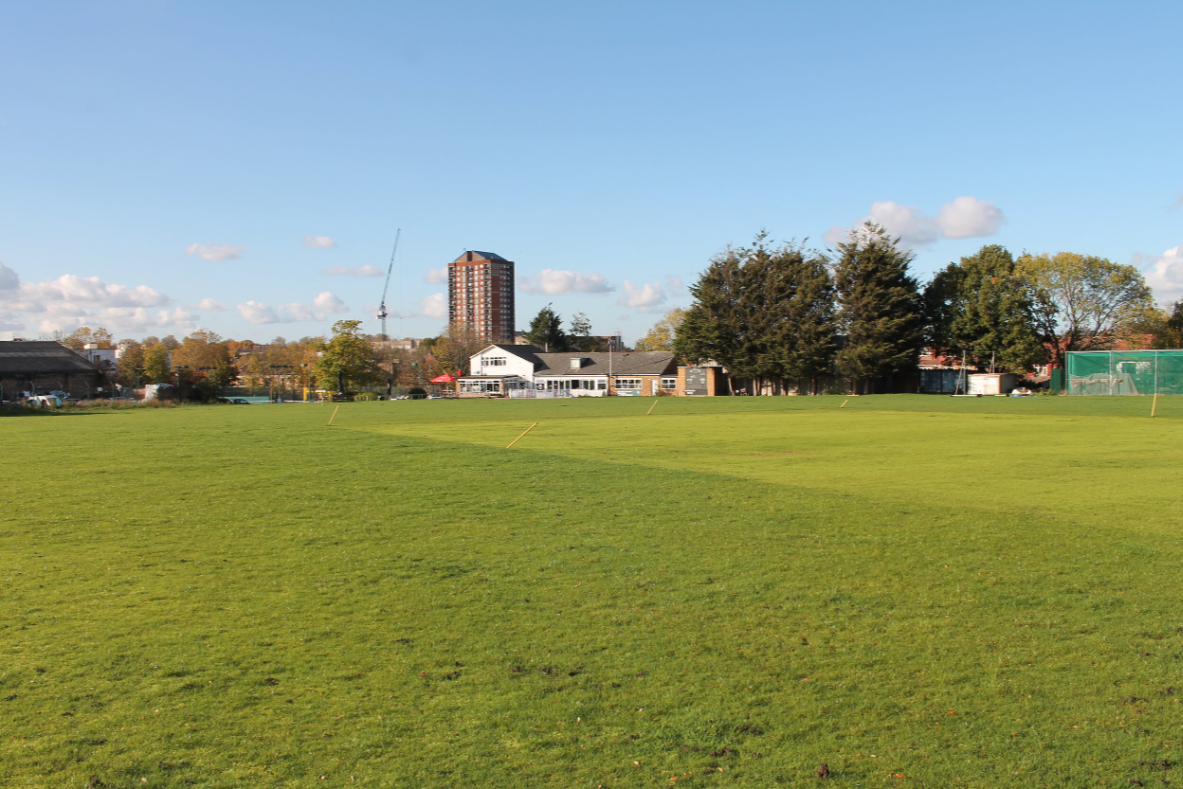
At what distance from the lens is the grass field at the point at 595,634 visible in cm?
513

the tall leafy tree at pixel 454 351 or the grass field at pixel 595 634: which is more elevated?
the tall leafy tree at pixel 454 351

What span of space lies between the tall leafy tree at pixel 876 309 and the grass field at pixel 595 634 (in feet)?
195

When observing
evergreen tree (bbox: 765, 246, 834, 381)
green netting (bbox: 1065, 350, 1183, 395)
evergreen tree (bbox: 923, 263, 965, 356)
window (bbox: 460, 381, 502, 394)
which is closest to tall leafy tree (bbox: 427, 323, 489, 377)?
window (bbox: 460, 381, 502, 394)

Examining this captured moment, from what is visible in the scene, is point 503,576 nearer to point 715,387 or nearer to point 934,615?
point 934,615

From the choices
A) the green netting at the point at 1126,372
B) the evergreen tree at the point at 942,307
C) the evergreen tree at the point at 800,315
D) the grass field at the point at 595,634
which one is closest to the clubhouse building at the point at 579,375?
the evergreen tree at the point at 800,315

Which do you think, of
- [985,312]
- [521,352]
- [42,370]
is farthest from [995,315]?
[42,370]

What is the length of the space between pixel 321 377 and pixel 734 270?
53515mm

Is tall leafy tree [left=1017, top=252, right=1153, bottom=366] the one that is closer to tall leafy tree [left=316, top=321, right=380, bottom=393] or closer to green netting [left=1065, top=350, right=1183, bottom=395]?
green netting [left=1065, top=350, right=1183, bottom=395]

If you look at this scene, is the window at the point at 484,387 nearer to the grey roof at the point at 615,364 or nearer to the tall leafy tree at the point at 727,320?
the grey roof at the point at 615,364

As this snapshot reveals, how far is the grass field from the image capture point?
5129mm

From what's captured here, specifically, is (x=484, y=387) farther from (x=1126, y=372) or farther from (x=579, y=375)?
(x=1126, y=372)

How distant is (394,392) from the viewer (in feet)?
368

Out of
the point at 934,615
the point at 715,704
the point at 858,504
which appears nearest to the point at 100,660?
Answer: the point at 715,704

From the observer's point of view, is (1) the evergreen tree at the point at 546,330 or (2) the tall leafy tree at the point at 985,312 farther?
(1) the evergreen tree at the point at 546,330
